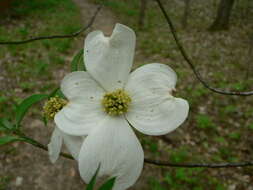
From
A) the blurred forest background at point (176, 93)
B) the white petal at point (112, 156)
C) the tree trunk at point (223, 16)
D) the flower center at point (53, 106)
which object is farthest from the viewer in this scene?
the tree trunk at point (223, 16)

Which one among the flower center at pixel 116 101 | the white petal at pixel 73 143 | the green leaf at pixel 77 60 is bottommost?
the white petal at pixel 73 143

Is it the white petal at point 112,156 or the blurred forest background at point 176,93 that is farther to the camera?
the blurred forest background at point 176,93

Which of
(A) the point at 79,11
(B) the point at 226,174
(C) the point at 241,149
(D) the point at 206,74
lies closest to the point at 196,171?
(B) the point at 226,174

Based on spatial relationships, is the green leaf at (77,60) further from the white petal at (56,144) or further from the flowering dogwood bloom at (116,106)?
the white petal at (56,144)

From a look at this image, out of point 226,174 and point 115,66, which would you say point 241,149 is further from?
point 115,66

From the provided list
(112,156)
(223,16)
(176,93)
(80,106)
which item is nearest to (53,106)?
(80,106)

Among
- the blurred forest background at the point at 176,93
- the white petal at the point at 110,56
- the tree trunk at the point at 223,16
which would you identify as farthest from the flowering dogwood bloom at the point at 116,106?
the tree trunk at the point at 223,16

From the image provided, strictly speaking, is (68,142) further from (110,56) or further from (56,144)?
(110,56)
